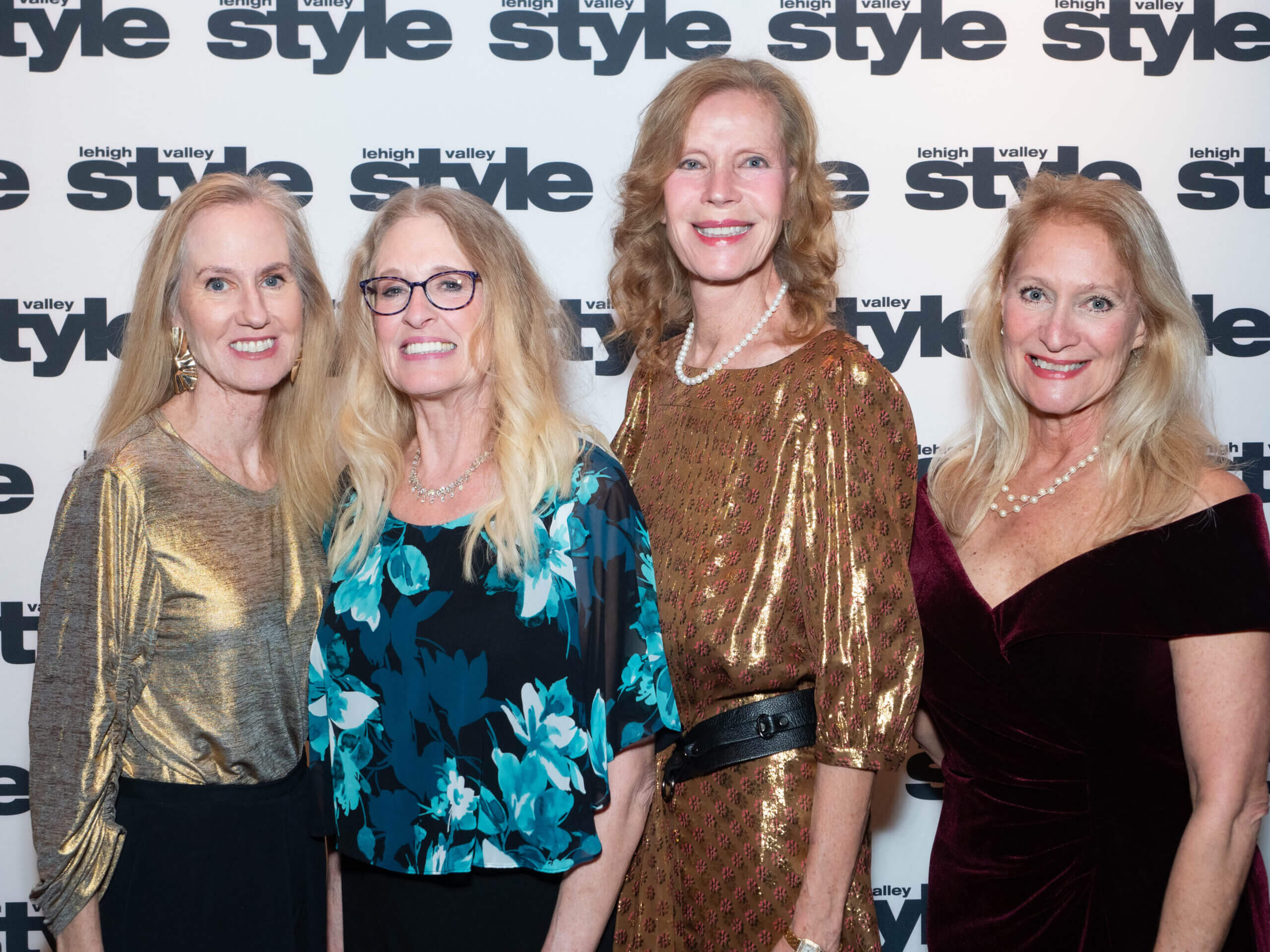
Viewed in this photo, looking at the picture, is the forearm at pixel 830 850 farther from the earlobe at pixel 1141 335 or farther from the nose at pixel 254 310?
the nose at pixel 254 310

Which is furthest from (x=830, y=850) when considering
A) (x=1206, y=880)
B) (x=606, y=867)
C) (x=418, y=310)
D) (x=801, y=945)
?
(x=418, y=310)

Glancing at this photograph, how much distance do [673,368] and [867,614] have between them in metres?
0.64

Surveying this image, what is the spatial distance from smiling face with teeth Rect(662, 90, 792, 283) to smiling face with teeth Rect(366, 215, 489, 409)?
41cm

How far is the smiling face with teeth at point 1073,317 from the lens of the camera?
1798 mm

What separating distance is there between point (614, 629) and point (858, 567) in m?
0.38

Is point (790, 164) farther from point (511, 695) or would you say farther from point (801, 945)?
point (801, 945)

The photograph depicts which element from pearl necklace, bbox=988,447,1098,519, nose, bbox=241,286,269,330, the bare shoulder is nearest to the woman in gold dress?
pearl necklace, bbox=988,447,1098,519

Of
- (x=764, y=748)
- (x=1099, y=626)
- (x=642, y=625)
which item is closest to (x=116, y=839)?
(x=642, y=625)

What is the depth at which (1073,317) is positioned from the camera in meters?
1.81

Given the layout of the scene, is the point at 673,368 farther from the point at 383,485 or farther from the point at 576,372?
the point at 576,372

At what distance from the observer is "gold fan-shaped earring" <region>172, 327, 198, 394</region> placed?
75.4 inches

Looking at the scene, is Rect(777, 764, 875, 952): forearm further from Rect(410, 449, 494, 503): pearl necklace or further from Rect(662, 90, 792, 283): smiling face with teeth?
Rect(662, 90, 792, 283): smiling face with teeth

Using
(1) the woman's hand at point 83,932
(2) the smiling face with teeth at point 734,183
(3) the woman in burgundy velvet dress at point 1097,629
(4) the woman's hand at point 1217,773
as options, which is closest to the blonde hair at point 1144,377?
(3) the woman in burgundy velvet dress at point 1097,629

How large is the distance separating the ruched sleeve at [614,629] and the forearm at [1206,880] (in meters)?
0.79
